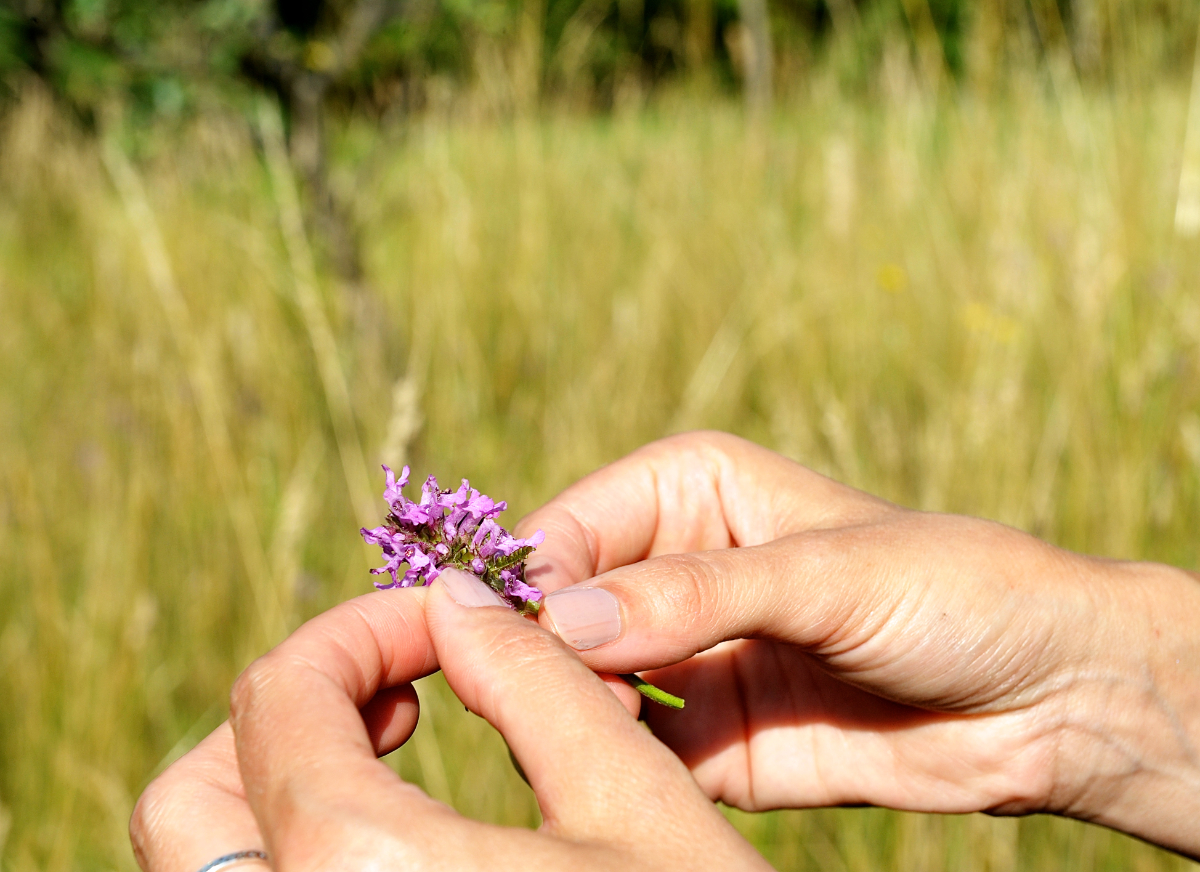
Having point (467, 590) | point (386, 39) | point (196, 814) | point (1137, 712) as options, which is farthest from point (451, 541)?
point (386, 39)

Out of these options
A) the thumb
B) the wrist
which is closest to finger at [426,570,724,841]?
the thumb

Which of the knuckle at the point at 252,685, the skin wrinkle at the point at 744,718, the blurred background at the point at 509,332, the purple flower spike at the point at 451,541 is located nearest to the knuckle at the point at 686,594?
the purple flower spike at the point at 451,541

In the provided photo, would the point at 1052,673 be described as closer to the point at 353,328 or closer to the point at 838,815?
the point at 838,815

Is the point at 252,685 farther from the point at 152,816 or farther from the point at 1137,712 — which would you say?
the point at 1137,712

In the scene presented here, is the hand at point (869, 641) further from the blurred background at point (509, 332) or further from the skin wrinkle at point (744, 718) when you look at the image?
the blurred background at point (509, 332)

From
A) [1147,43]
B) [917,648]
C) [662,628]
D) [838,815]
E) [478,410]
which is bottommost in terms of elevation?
[838,815]

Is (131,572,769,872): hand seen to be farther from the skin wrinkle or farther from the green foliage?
the green foliage

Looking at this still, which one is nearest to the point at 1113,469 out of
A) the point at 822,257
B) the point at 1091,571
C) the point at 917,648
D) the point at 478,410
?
the point at 1091,571

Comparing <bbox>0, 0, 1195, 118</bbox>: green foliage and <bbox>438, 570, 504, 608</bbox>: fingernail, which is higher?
<bbox>0, 0, 1195, 118</bbox>: green foliage
